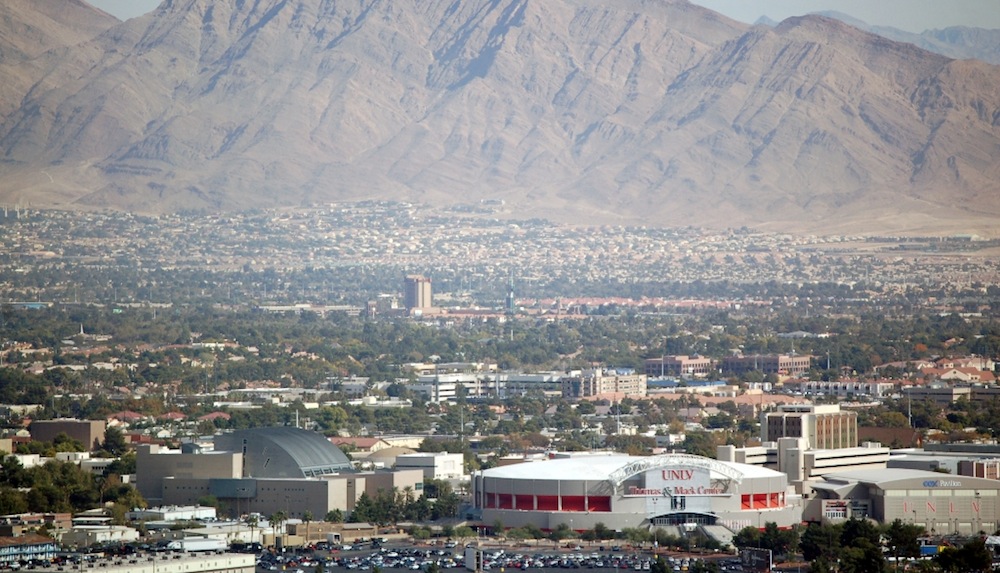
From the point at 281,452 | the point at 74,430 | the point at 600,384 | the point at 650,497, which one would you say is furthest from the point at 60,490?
the point at 600,384

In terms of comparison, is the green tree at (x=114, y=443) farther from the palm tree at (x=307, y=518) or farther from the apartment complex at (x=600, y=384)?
the apartment complex at (x=600, y=384)

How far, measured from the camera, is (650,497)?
96875 millimetres

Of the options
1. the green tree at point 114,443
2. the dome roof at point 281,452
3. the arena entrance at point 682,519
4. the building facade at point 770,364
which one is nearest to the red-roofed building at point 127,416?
the green tree at point 114,443

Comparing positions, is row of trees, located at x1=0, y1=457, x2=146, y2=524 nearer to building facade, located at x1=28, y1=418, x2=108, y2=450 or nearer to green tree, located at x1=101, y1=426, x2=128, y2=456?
green tree, located at x1=101, y1=426, x2=128, y2=456

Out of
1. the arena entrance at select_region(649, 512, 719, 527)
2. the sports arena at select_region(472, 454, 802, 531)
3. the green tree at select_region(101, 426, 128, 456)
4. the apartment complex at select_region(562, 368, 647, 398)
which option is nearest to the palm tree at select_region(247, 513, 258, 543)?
the sports arena at select_region(472, 454, 802, 531)

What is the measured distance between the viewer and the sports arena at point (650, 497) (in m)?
96.7

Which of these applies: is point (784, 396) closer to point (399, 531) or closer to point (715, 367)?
point (715, 367)

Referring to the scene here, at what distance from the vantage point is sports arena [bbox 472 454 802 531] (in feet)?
317

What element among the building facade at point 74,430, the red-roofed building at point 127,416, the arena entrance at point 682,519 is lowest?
the arena entrance at point 682,519

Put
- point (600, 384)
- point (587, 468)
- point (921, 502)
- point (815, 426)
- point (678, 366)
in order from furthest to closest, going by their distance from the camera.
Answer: point (678, 366) < point (600, 384) < point (815, 426) < point (587, 468) < point (921, 502)

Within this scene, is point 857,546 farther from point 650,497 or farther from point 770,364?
point 770,364

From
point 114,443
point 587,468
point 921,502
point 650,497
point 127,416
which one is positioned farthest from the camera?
point 127,416

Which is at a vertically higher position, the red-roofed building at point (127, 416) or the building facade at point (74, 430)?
the red-roofed building at point (127, 416)

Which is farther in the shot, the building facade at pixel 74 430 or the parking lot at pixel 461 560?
the building facade at pixel 74 430
